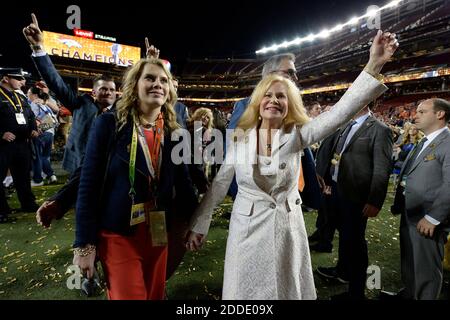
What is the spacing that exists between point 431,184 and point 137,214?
7.89 feet

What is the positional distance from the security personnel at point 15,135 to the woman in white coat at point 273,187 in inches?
→ 174

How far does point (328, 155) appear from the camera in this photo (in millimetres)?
3215

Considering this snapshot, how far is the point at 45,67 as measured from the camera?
249 cm

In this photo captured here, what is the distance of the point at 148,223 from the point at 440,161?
2419 mm

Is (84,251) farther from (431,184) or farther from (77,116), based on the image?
(431,184)

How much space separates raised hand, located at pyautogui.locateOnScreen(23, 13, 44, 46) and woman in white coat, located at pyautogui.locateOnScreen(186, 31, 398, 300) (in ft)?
5.92

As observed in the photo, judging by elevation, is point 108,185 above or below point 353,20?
below

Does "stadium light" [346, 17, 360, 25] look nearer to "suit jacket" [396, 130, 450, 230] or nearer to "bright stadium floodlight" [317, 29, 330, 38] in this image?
"bright stadium floodlight" [317, 29, 330, 38]

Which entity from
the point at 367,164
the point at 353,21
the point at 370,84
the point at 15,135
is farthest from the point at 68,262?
the point at 353,21

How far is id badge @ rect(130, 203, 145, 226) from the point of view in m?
1.60

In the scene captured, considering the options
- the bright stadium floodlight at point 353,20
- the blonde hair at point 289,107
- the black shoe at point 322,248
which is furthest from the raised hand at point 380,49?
the bright stadium floodlight at point 353,20

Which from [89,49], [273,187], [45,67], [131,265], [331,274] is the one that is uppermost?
[89,49]

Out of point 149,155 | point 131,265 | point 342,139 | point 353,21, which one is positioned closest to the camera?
point 131,265
